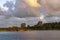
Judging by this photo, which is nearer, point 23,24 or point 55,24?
point 23,24

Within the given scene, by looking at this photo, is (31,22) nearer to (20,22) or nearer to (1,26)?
(20,22)

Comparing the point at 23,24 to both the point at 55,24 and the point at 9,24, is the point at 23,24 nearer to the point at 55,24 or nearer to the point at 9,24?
the point at 9,24

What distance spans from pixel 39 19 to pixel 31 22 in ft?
3.57

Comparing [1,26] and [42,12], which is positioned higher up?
[42,12]

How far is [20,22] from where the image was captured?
17922 millimetres

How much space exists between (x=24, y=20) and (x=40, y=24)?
1366mm

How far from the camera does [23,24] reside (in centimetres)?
1702

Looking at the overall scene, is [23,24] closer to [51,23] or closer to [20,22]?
[20,22]

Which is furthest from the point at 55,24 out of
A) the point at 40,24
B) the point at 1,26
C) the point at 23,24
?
the point at 1,26

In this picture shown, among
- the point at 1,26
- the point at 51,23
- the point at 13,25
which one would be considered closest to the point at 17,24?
the point at 13,25

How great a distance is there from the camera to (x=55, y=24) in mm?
18250

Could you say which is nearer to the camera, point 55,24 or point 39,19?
point 39,19

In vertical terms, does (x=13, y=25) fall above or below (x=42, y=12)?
below

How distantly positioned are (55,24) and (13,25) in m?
3.50
